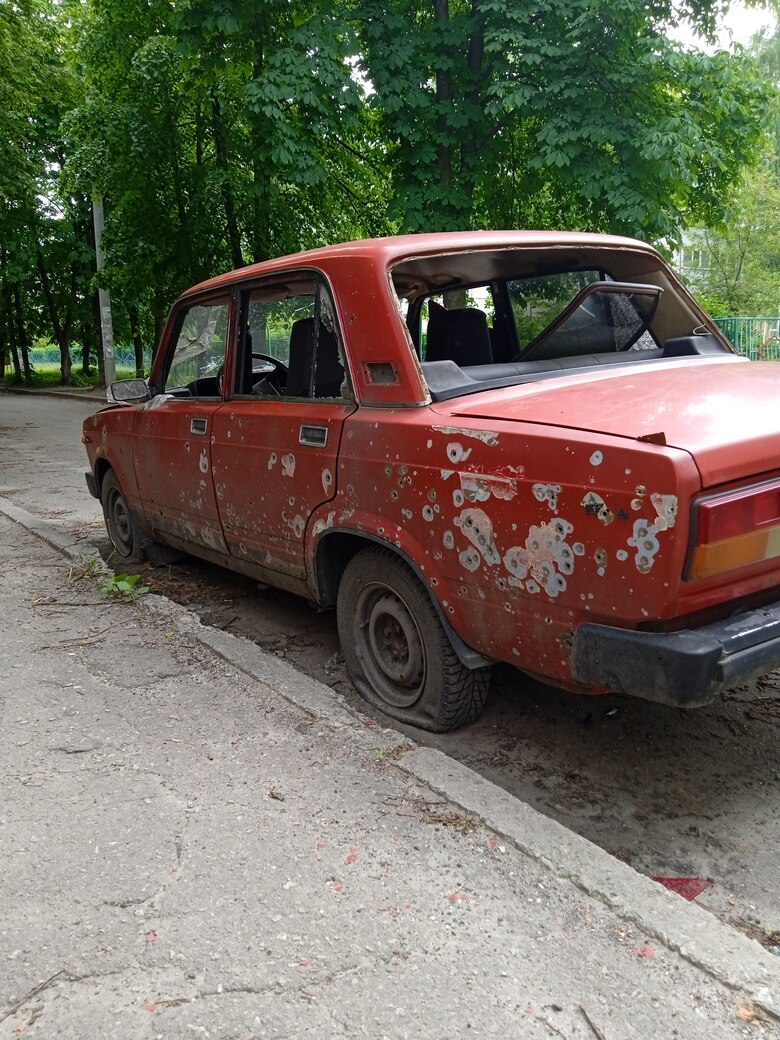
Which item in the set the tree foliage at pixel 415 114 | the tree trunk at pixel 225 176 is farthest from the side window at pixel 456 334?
the tree trunk at pixel 225 176

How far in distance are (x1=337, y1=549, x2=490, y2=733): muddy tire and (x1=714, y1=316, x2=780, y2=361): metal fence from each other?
15.1 meters

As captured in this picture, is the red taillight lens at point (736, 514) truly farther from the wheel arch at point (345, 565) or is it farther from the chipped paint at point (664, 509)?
the wheel arch at point (345, 565)

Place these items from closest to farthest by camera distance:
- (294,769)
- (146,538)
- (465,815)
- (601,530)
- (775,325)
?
(601,530) → (465,815) → (294,769) → (146,538) → (775,325)

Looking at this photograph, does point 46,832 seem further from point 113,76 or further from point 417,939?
point 113,76

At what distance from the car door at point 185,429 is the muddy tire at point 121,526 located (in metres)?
0.47

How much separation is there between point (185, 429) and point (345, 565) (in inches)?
57.2

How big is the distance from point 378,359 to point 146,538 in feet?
10.2

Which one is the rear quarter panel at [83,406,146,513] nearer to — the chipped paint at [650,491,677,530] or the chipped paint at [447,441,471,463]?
the chipped paint at [447,441,471,463]

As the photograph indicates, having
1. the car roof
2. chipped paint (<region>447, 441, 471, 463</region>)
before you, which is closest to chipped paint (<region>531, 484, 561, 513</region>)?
chipped paint (<region>447, 441, 471, 463</region>)

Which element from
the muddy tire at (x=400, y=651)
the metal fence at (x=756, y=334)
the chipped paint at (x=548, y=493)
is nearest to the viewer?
the chipped paint at (x=548, y=493)

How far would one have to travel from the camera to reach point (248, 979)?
2.01 metres

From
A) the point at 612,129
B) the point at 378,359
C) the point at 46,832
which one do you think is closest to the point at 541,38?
the point at 612,129

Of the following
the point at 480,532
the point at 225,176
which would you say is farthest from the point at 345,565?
the point at 225,176

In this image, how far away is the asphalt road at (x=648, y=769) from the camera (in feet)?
8.43
